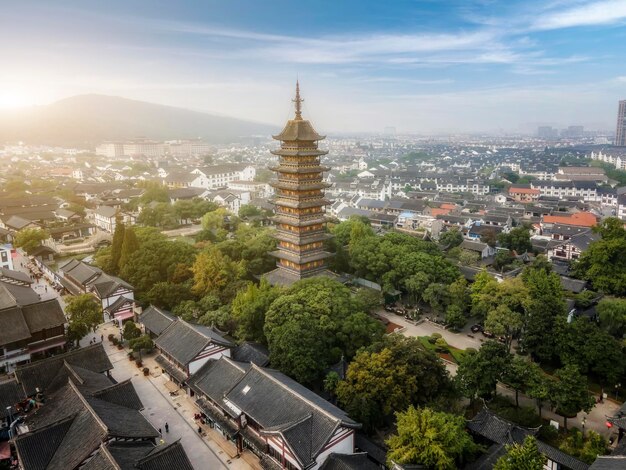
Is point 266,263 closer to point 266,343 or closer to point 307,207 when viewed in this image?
point 307,207

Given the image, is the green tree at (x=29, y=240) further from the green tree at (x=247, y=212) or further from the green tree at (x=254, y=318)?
the green tree at (x=254, y=318)

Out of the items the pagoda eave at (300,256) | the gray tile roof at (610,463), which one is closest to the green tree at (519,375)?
the gray tile roof at (610,463)

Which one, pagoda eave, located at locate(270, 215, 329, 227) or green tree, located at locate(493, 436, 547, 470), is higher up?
pagoda eave, located at locate(270, 215, 329, 227)

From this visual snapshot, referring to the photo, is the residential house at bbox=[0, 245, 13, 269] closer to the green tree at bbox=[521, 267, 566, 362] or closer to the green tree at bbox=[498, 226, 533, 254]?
the green tree at bbox=[521, 267, 566, 362]

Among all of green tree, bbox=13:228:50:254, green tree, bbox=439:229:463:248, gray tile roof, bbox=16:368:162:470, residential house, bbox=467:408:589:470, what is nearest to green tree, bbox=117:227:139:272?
green tree, bbox=13:228:50:254

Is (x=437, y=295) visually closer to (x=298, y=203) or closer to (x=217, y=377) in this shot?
(x=298, y=203)

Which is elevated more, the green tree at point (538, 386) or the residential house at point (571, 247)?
the residential house at point (571, 247)

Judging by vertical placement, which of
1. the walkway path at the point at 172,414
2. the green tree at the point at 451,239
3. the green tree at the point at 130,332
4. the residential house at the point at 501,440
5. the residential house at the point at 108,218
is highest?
the residential house at the point at 108,218
